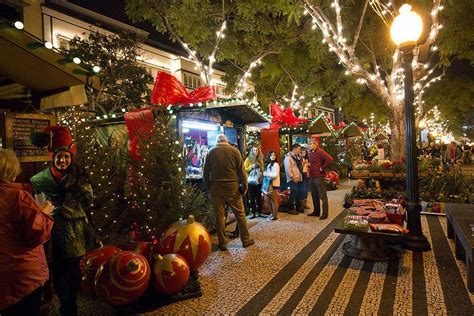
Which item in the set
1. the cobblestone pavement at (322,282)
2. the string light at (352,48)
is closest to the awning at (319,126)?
the string light at (352,48)

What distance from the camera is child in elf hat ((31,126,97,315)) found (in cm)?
304

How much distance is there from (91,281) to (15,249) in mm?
1538

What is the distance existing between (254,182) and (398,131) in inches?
298

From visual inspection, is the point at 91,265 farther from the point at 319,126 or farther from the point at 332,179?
the point at 332,179

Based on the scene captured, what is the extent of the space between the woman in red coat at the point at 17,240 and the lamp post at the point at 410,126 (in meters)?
5.31

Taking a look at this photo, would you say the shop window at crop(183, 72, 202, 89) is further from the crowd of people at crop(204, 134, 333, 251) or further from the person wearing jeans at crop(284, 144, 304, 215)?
the person wearing jeans at crop(284, 144, 304, 215)

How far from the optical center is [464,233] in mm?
3721

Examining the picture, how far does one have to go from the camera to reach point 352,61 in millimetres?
10914

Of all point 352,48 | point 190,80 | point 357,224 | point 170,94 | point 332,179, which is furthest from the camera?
point 190,80

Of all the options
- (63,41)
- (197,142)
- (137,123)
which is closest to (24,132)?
(137,123)

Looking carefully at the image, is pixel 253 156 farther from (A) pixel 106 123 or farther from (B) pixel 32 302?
(B) pixel 32 302

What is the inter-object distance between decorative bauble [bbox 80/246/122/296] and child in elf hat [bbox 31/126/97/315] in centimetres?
45

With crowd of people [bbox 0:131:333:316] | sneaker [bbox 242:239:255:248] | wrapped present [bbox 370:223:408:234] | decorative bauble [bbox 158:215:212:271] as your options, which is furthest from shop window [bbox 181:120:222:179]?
wrapped present [bbox 370:223:408:234]

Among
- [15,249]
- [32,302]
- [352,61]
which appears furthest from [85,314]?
[352,61]
